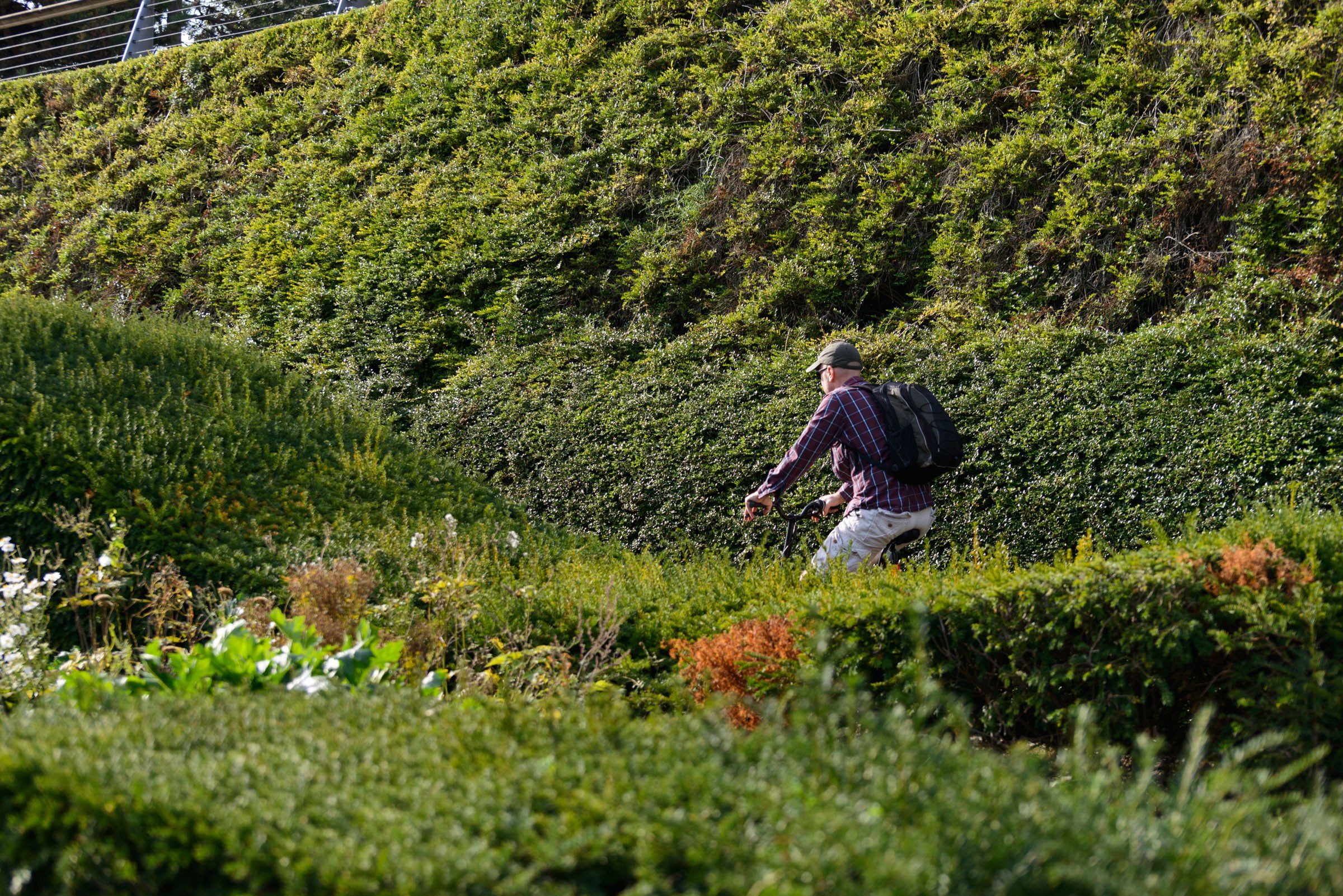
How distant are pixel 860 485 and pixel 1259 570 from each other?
7.36 feet

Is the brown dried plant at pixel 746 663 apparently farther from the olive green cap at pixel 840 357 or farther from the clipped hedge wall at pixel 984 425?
the clipped hedge wall at pixel 984 425

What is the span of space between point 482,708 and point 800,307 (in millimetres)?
6438

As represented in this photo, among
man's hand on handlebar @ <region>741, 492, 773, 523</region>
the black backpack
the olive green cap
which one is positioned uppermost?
the olive green cap

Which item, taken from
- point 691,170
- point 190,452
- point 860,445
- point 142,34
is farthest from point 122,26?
point 860,445

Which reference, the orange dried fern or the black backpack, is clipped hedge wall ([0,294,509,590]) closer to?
the black backpack

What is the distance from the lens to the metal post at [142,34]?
1747 cm

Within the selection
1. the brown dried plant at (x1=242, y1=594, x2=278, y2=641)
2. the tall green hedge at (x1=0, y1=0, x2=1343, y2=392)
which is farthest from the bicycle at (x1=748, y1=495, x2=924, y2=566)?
the brown dried plant at (x1=242, y1=594, x2=278, y2=641)

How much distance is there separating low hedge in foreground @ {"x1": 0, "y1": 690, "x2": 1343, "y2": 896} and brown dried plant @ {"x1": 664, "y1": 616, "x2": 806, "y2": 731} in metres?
1.42

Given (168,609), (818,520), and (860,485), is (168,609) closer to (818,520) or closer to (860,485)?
(860,485)

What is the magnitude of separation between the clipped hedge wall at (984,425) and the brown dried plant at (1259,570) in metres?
2.03

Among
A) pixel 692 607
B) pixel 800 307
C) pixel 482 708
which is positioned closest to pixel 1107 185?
pixel 800 307

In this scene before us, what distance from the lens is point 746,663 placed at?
3.78m

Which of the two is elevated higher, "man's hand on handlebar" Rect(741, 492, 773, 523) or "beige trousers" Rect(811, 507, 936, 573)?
"man's hand on handlebar" Rect(741, 492, 773, 523)

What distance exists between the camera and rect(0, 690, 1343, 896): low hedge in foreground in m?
1.71
